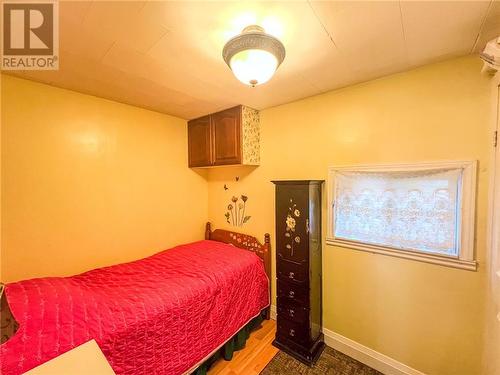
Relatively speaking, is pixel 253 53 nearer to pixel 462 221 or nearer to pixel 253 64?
pixel 253 64

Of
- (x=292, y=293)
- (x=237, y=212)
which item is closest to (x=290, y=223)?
(x=292, y=293)

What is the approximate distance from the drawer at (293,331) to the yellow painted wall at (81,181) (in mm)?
1605

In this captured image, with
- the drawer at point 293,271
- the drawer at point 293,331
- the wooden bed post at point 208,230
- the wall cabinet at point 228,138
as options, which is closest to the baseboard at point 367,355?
the drawer at point 293,331

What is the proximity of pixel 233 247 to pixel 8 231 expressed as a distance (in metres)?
1.98

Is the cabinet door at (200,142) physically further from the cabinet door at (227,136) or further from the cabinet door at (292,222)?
the cabinet door at (292,222)

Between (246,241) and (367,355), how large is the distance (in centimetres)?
154

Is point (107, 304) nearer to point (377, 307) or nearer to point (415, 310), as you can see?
point (377, 307)

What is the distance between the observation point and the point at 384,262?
5.72ft

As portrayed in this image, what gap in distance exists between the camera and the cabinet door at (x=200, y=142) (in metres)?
2.68

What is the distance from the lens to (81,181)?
6.60 feet

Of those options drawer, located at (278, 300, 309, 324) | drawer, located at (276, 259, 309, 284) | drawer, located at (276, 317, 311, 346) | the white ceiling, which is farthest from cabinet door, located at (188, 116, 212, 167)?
drawer, located at (276, 317, 311, 346)

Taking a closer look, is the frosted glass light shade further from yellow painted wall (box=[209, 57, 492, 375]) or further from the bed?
the bed

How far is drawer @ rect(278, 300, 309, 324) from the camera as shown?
1923mm

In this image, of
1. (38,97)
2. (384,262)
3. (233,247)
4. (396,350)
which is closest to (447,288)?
(384,262)
